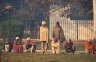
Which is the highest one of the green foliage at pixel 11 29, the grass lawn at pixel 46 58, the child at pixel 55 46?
the green foliage at pixel 11 29

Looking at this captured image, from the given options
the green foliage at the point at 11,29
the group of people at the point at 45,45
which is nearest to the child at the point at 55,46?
the group of people at the point at 45,45

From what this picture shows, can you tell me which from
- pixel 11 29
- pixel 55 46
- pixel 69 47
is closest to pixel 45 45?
pixel 55 46

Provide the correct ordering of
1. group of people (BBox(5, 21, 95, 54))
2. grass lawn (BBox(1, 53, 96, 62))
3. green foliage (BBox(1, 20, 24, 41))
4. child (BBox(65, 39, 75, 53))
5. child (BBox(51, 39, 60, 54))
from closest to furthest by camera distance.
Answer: grass lawn (BBox(1, 53, 96, 62))
child (BBox(51, 39, 60, 54))
group of people (BBox(5, 21, 95, 54))
child (BBox(65, 39, 75, 53))
green foliage (BBox(1, 20, 24, 41))

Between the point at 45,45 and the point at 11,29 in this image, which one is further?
the point at 11,29

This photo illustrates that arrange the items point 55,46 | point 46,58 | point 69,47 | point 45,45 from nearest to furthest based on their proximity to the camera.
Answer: point 46,58
point 55,46
point 69,47
point 45,45

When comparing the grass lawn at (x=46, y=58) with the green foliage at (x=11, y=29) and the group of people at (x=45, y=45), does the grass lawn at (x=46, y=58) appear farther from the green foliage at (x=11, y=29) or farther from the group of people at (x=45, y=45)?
the green foliage at (x=11, y=29)

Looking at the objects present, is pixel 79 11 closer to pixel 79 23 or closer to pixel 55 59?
pixel 79 23

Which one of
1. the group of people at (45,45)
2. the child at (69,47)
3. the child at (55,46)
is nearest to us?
the child at (55,46)

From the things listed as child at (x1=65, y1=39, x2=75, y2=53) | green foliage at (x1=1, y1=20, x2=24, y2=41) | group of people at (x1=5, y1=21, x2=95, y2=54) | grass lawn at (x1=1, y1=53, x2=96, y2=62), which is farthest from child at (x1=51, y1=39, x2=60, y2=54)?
green foliage at (x1=1, y1=20, x2=24, y2=41)

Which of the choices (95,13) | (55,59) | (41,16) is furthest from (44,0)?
(55,59)

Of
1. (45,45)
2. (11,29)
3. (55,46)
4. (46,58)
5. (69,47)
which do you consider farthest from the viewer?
(11,29)

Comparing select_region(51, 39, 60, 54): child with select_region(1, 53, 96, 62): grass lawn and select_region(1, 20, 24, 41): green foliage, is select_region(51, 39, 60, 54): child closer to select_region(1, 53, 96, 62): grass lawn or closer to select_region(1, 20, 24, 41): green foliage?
select_region(1, 53, 96, 62): grass lawn

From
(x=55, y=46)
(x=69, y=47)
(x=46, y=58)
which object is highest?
(x=55, y=46)

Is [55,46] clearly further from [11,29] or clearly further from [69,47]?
[11,29]
